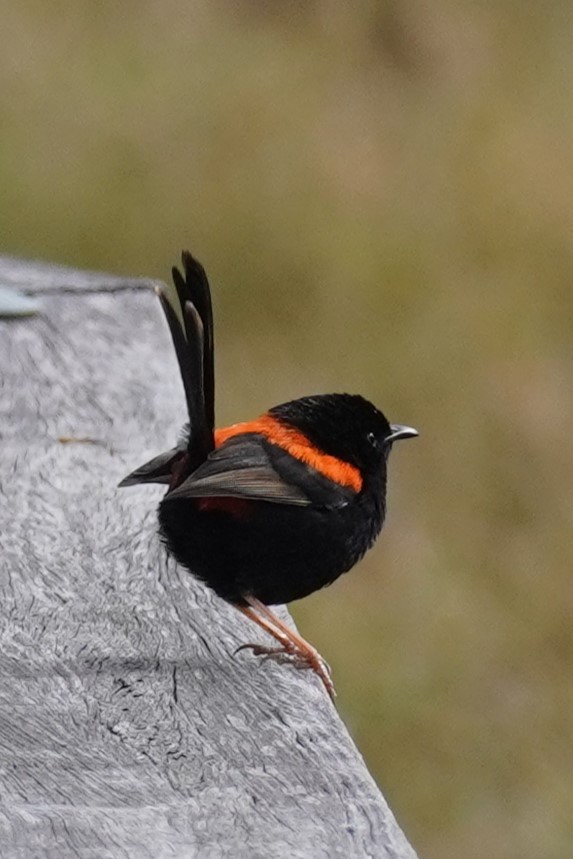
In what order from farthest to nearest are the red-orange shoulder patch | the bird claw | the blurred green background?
the blurred green background < the red-orange shoulder patch < the bird claw

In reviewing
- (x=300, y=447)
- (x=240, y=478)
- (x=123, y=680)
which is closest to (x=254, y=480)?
(x=240, y=478)

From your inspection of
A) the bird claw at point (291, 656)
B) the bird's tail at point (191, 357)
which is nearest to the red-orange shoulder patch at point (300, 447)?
the bird's tail at point (191, 357)

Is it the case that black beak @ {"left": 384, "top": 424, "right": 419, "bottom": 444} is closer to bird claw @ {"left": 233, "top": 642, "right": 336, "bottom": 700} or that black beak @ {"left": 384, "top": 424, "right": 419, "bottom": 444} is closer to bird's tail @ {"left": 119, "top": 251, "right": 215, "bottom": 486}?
bird's tail @ {"left": 119, "top": 251, "right": 215, "bottom": 486}

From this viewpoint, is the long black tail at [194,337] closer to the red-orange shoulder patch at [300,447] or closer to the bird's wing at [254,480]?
the bird's wing at [254,480]

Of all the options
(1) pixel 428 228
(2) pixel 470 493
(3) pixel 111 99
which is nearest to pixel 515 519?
(2) pixel 470 493

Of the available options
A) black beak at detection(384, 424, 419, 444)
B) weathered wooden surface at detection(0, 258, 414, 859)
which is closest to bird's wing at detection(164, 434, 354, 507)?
weathered wooden surface at detection(0, 258, 414, 859)

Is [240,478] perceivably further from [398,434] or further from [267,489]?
[398,434]
